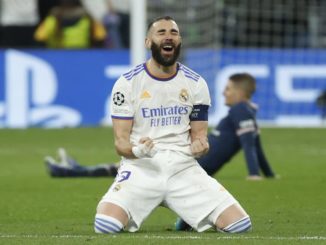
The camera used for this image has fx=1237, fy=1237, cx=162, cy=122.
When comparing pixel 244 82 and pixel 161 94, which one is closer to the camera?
pixel 161 94

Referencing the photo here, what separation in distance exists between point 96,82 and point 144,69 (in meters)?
13.7

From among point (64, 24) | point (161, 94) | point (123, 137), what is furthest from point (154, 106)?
point (64, 24)

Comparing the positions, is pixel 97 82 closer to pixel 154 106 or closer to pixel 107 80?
pixel 107 80

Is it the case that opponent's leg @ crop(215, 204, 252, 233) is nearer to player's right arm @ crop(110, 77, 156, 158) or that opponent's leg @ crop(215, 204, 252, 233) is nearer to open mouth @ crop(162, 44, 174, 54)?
player's right arm @ crop(110, 77, 156, 158)

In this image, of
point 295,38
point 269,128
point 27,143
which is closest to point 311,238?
point 27,143

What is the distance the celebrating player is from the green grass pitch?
182mm

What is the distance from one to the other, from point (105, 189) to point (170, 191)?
442 centimetres

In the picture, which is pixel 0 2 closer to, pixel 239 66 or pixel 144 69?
pixel 239 66

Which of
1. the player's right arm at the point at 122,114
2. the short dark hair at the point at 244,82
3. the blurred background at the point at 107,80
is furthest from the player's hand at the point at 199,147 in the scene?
the blurred background at the point at 107,80

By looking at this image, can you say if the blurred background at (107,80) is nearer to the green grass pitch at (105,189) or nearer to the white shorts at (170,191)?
the green grass pitch at (105,189)

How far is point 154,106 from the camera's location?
31.6 ft

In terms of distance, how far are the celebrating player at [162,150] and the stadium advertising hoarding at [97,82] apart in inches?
537

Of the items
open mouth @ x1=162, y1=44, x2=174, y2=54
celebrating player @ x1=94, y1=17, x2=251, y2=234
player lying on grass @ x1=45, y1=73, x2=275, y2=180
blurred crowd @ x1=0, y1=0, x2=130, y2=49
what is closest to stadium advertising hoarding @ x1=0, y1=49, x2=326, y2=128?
blurred crowd @ x1=0, y1=0, x2=130, y2=49

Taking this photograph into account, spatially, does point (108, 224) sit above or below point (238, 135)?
above
